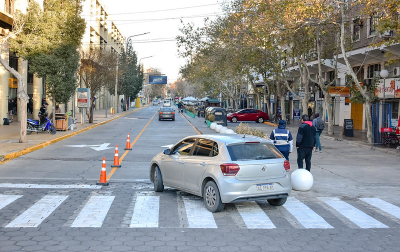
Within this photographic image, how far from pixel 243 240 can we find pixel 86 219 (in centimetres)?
281

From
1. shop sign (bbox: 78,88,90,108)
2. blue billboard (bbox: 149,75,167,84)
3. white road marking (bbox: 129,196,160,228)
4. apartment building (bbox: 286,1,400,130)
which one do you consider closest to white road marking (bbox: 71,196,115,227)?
white road marking (bbox: 129,196,160,228)

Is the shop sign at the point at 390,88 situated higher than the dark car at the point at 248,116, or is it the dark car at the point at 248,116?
the shop sign at the point at 390,88

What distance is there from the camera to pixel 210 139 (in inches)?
339

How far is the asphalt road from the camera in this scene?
6234mm

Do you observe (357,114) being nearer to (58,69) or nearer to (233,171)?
(58,69)

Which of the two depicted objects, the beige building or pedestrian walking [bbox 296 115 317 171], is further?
the beige building

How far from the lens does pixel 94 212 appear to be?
26.1ft

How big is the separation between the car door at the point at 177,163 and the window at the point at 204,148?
0.25 m

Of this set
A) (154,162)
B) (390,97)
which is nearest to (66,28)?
(154,162)

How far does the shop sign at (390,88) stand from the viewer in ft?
87.0

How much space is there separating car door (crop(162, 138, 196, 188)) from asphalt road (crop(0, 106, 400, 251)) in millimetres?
414

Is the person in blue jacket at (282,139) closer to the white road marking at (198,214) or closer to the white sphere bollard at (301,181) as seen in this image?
the white sphere bollard at (301,181)

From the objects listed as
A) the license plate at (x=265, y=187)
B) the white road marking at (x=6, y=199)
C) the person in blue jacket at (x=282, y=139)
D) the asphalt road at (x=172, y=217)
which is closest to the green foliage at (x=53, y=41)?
the asphalt road at (x=172, y=217)

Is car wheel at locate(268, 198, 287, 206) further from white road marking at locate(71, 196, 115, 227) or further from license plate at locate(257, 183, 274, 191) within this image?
white road marking at locate(71, 196, 115, 227)
